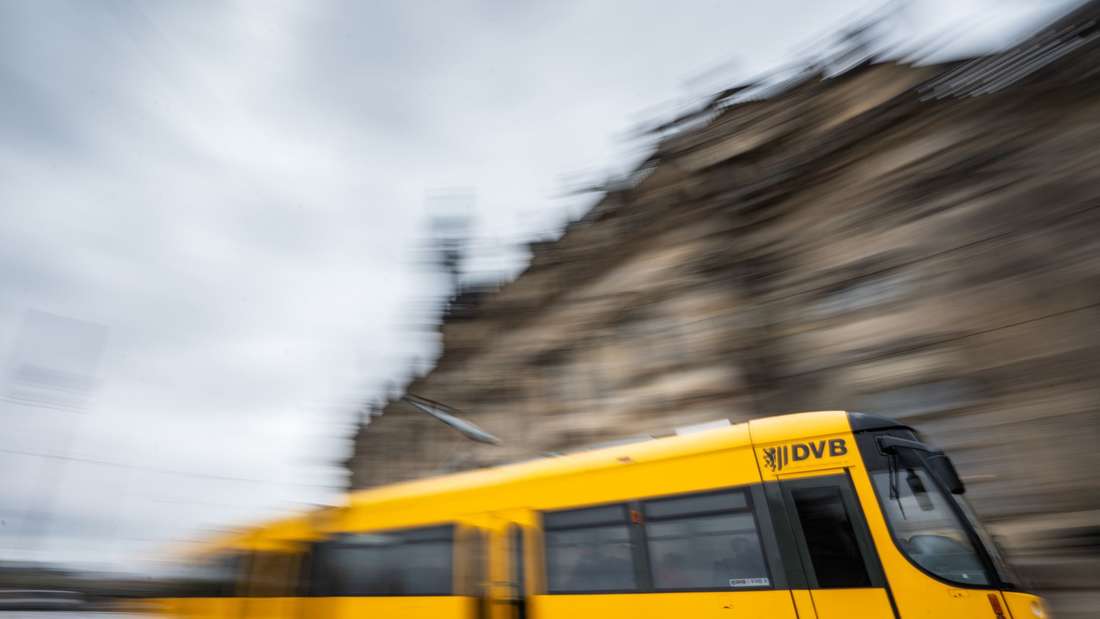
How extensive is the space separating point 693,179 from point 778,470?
34.8 ft

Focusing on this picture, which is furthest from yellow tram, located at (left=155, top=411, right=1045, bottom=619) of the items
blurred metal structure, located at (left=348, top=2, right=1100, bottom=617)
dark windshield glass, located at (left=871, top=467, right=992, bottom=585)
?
blurred metal structure, located at (left=348, top=2, right=1100, bottom=617)

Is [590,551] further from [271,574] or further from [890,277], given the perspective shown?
[890,277]

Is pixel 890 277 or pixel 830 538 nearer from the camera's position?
pixel 830 538

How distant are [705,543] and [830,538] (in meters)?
1.10

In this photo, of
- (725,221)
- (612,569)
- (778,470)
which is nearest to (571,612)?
(612,569)

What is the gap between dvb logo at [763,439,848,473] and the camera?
5.18 m

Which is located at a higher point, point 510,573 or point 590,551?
point 590,551

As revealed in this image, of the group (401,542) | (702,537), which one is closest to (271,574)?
(401,542)

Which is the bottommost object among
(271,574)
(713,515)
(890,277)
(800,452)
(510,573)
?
(510,573)

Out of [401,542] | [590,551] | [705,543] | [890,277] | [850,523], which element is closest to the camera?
[850,523]

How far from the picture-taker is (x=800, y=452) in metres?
5.33

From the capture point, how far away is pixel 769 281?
12.5 m

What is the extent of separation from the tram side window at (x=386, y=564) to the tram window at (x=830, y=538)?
13.6 feet

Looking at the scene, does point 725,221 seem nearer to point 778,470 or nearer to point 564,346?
point 564,346
